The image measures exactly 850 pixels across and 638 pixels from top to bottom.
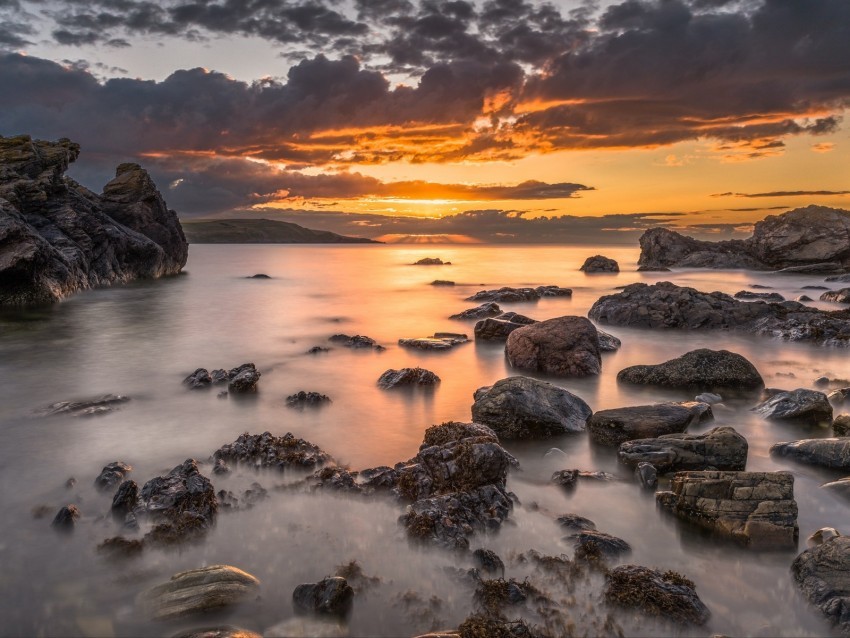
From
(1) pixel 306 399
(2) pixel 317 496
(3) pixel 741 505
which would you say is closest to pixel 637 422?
(3) pixel 741 505

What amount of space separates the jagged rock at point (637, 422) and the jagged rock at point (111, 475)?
25.2 feet

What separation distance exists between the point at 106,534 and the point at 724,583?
23.1 feet

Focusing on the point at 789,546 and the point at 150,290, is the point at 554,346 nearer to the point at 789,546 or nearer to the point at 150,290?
the point at 789,546

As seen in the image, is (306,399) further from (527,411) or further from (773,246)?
(773,246)

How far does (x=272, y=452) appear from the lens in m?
9.23

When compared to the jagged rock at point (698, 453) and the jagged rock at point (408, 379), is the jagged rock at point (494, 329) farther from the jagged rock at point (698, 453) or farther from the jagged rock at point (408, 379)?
the jagged rock at point (698, 453)

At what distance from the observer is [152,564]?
6227 millimetres

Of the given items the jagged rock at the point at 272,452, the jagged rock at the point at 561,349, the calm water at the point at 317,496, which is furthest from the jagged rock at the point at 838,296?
the jagged rock at the point at 272,452

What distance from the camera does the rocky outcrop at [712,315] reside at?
2012cm

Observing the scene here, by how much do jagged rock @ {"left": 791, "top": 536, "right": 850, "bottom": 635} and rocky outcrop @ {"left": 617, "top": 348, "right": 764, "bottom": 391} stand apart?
785 cm

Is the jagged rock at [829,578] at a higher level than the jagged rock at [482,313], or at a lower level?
higher

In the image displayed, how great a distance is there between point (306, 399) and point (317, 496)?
494cm

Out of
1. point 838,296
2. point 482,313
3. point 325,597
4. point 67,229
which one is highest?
point 67,229

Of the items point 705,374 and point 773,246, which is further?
point 773,246
